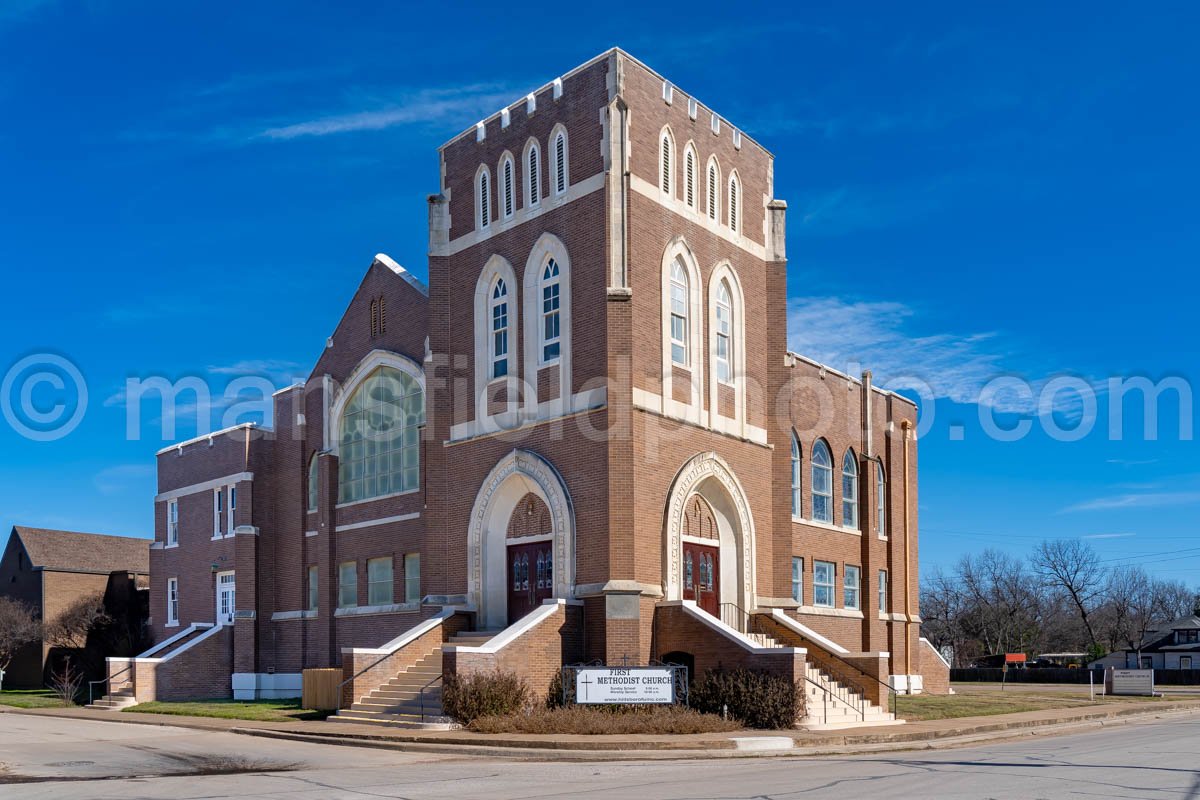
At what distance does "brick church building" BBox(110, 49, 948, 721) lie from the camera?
2638 cm

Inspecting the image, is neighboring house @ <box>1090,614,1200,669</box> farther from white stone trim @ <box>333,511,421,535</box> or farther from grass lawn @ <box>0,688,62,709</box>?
grass lawn @ <box>0,688,62,709</box>

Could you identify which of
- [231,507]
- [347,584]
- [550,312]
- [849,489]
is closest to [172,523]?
[231,507]

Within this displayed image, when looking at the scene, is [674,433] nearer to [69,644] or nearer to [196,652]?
[196,652]

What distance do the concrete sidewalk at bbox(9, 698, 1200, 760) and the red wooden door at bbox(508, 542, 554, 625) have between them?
216 inches

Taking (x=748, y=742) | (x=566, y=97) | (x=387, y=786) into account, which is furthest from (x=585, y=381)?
(x=387, y=786)

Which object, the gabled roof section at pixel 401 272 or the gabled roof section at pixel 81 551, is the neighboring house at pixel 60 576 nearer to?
the gabled roof section at pixel 81 551

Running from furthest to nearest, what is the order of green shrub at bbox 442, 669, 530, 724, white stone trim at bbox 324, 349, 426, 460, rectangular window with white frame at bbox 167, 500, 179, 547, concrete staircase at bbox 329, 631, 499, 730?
rectangular window with white frame at bbox 167, 500, 179, 547 → white stone trim at bbox 324, 349, 426, 460 → concrete staircase at bbox 329, 631, 499, 730 → green shrub at bbox 442, 669, 530, 724

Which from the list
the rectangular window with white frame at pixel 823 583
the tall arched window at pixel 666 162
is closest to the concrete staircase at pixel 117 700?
the rectangular window with white frame at pixel 823 583

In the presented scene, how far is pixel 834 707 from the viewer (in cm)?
2530

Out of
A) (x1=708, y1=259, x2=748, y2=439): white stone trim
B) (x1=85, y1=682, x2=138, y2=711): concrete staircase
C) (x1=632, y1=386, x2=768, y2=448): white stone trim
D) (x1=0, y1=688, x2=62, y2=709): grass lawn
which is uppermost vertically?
(x1=708, y1=259, x2=748, y2=439): white stone trim

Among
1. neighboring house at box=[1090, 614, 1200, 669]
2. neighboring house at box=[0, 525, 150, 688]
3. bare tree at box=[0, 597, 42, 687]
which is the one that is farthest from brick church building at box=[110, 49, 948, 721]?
neighboring house at box=[1090, 614, 1200, 669]

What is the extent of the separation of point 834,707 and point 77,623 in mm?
36612

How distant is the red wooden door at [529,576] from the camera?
28188 mm

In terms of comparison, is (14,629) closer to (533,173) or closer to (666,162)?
(533,173)
